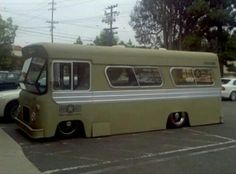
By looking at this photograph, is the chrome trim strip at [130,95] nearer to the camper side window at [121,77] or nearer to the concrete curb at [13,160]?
the camper side window at [121,77]

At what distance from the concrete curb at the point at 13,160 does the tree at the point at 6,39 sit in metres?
48.1

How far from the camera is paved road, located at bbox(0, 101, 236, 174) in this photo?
314 inches

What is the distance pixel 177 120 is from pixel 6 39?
158 feet

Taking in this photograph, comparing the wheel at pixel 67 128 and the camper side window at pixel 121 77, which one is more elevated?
the camper side window at pixel 121 77

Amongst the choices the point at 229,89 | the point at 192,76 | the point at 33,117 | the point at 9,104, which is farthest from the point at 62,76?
the point at 229,89

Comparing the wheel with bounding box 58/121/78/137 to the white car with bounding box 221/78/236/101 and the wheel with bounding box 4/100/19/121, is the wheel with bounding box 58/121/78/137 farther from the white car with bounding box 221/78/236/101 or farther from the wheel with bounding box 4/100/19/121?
the white car with bounding box 221/78/236/101

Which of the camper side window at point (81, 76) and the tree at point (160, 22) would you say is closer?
the camper side window at point (81, 76)

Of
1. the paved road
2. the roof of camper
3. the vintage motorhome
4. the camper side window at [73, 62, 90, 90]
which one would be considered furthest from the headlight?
the roof of camper

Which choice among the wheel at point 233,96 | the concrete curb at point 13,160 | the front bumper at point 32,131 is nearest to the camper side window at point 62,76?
the front bumper at point 32,131

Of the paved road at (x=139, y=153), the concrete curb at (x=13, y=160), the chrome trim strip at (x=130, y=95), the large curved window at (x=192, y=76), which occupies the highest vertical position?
the large curved window at (x=192, y=76)

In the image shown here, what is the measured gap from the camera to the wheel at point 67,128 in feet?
35.6

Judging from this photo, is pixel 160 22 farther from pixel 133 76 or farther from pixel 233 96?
pixel 133 76

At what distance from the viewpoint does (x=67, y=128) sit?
36.1ft

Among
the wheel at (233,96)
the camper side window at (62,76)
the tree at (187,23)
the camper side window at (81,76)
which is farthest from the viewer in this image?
the tree at (187,23)
